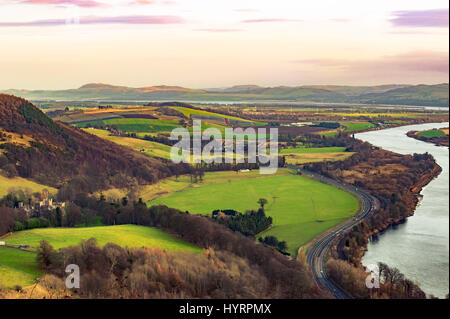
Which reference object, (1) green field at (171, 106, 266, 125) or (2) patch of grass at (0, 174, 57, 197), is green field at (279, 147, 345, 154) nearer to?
(1) green field at (171, 106, 266, 125)

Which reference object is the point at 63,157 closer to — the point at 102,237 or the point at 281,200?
the point at 281,200

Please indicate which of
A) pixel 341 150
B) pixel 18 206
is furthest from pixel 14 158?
pixel 341 150

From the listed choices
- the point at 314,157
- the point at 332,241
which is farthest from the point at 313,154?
the point at 332,241

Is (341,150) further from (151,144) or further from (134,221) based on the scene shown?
(134,221)

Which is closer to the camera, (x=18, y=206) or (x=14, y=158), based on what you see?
(x=18, y=206)
